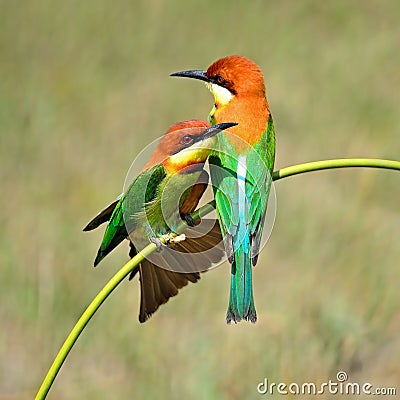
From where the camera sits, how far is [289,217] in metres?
3.91

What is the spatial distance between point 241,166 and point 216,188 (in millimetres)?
71

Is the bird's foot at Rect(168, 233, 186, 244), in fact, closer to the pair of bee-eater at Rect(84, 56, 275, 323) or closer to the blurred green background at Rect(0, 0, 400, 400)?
the pair of bee-eater at Rect(84, 56, 275, 323)

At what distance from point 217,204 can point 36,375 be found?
1429mm

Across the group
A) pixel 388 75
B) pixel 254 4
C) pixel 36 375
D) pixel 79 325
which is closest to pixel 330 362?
pixel 36 375

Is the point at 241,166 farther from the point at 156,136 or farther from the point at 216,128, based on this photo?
the point at 156,136

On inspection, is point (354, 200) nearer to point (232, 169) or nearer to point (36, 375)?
point (36, 375)

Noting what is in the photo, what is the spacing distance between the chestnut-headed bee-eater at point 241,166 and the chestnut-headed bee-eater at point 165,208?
4 centimetres

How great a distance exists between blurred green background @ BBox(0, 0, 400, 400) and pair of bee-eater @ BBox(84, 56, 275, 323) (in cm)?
69

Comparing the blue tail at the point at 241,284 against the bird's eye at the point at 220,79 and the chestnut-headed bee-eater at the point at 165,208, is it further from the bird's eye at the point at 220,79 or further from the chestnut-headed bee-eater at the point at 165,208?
the bird's eye at the point at 220,79

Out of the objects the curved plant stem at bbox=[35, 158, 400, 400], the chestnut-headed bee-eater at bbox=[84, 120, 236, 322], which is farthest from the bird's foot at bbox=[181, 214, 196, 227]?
the curved plant stem at bbox=[35, 158, 400, 400]

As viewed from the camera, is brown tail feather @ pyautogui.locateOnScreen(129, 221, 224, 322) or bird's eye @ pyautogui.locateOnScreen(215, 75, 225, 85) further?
bird's eye @ pyautogui.locateOnScreen(215, 75, 225, 85)

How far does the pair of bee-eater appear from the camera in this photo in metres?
1.82

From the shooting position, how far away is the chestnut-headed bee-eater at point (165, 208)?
1.81m

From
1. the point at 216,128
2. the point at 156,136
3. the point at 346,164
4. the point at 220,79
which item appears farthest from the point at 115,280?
the point at 156,136
